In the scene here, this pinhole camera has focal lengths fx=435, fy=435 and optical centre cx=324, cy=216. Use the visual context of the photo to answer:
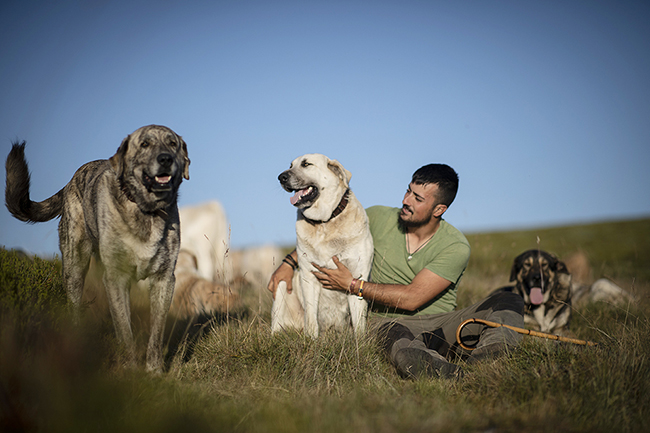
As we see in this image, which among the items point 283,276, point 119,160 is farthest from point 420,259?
point 119,160

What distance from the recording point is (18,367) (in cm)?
214

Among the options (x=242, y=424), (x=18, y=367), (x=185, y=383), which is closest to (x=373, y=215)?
(x=185, y=383)

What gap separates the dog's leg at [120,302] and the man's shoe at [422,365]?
188cm

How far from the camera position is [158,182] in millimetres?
2951

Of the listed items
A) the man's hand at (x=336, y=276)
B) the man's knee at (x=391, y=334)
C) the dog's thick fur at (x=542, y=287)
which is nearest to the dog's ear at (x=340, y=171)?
the man's hand at (x=336, y=276)

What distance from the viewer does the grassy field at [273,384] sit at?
6.67ft

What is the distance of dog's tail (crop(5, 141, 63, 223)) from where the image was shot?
3.33 m

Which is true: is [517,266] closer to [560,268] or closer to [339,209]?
[560,268]

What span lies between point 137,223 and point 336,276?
1.70 metres

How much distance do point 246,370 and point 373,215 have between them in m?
2.28

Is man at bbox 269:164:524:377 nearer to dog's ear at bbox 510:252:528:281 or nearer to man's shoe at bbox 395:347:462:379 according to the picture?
man's shoe at bbox 395:347:462:379

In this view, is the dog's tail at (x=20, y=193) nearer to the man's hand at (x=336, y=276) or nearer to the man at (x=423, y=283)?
the man at (x=423, y=283)

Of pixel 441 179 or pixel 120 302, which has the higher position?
pixel 441 179

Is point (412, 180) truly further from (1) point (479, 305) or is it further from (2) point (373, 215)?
(1) point (479, 305)
